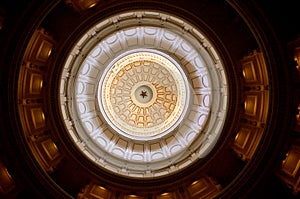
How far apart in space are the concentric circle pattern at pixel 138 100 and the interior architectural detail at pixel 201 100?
0.34 feet

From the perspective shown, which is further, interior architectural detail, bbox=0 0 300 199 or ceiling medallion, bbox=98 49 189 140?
ceiling medallion, bbox=98 49 189 140

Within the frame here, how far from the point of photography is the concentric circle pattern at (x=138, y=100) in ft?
55.3

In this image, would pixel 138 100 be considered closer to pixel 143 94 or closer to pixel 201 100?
pixel 143 94

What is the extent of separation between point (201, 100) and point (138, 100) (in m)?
7.13

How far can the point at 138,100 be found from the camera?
1032 inches

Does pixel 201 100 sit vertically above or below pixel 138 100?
above

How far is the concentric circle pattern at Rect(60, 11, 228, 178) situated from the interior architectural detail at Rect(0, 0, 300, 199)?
0.10 meters

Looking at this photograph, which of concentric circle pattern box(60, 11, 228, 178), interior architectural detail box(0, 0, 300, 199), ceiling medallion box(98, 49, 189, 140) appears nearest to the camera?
interior architectural detail box(0, 0, 300, 199)

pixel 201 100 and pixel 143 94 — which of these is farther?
pixel 143 94

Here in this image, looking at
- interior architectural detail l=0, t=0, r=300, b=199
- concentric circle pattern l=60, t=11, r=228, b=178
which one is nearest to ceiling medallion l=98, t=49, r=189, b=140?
concentric circle pattern l=60, t=11, r=228, b=178

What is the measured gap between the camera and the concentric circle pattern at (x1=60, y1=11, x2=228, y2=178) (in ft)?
55.3

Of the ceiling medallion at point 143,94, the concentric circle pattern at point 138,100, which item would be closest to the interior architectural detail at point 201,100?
the concentric circle pattern at point 138,100

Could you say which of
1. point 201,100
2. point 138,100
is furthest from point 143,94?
point 201,100

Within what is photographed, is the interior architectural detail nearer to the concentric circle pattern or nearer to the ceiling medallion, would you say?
the concentric circle pattern
